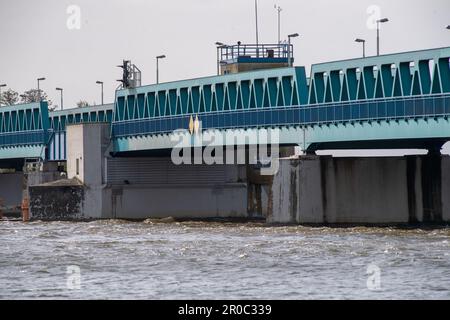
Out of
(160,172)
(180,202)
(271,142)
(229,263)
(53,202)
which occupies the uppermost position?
(271,142)

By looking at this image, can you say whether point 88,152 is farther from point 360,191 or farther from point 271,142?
point 360,191

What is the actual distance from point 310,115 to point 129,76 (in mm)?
30094

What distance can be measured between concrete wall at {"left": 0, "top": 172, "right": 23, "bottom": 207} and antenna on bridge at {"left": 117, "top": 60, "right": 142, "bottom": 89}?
3384cm

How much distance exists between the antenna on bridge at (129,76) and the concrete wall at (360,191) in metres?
30.9

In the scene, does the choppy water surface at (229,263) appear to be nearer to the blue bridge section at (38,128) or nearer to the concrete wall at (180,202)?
the concrete wall at (180,202)

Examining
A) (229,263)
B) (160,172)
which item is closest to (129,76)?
(160,172)

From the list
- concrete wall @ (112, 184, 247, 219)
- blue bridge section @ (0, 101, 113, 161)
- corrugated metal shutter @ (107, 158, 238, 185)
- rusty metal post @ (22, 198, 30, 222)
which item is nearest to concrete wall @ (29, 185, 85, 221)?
rusty metal post @ (22, 198, 30, 222)

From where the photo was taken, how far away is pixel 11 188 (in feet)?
490

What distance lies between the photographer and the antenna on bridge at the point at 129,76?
116 metres

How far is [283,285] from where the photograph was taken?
181ft

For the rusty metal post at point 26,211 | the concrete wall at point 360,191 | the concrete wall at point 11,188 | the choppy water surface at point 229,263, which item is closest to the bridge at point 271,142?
the concrete wall at point 360,191

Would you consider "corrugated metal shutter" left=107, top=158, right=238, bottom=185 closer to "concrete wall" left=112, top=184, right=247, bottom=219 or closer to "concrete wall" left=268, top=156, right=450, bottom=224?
"concrete wall" left=112, top=184, right=247, bottom=219
